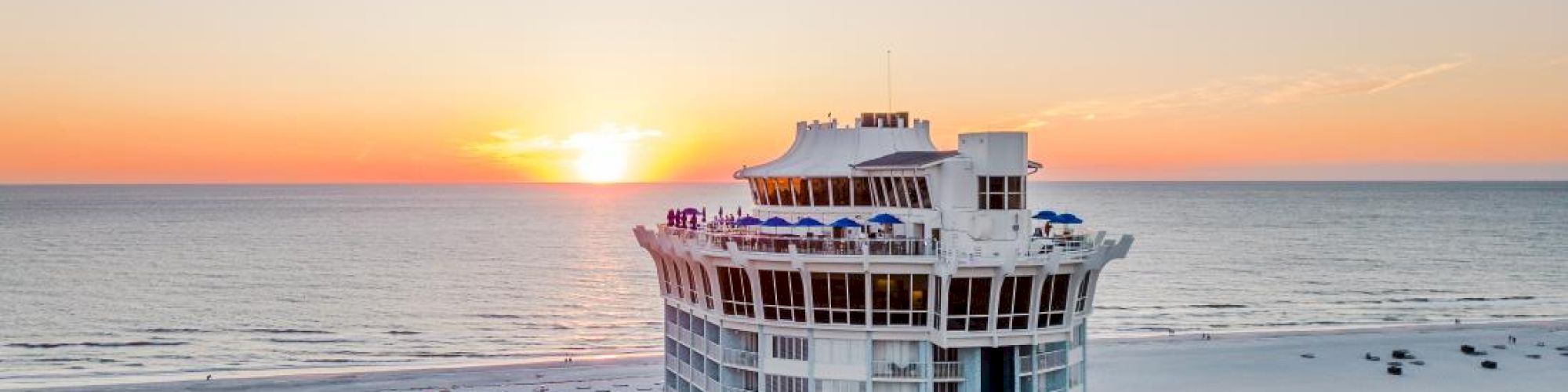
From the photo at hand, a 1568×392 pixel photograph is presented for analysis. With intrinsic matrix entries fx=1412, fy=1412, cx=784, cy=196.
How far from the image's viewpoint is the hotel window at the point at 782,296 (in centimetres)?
4191

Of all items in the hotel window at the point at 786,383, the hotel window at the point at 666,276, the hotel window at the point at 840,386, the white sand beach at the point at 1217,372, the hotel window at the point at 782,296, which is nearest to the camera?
the hotel window at the point at 840,386

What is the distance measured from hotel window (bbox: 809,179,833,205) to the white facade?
42cm

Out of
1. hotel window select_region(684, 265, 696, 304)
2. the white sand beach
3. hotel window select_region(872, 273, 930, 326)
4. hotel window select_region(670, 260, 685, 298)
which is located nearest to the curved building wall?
hotel window select_region(872, 273, 930, 326)

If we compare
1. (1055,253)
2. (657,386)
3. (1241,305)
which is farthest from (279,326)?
(1055,253)

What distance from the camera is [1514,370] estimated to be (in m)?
104

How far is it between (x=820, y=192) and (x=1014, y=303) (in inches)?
312

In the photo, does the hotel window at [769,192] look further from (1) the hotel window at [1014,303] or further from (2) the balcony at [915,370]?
(1) the hotel window at [1014,303]

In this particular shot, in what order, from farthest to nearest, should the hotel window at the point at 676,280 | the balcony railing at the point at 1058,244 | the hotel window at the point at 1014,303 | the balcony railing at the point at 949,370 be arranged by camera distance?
1. the hotel window at the point at 676,280
2. the balcony railing at the point at 1058,244
3. the balcony railing at the point at 949,370
4. the hotel window at the point at 1014,303

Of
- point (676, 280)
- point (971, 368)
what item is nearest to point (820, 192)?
point (676, 280)

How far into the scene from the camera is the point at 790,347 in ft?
140

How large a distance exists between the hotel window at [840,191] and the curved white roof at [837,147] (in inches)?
15.1

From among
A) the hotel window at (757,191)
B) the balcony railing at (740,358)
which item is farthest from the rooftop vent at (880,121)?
the balcony railing at (740,358)

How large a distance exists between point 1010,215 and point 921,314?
417 cm

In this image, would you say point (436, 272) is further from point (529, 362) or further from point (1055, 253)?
point (1055, 253)
